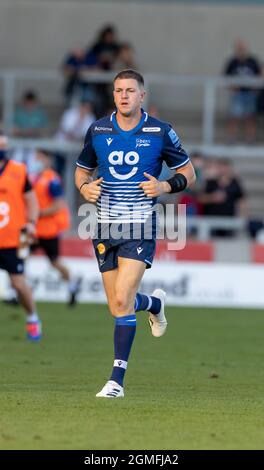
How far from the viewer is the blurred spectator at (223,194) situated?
938 inches

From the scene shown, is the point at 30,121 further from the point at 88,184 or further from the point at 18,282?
the point at 88,184

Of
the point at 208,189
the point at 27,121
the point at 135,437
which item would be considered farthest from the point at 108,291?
the point at 27,121

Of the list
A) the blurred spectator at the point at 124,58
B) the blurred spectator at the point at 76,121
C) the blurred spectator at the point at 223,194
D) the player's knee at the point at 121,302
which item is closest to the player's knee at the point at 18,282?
the player's knee at the point at 121,302

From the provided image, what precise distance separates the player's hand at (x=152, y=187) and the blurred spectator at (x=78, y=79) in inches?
601

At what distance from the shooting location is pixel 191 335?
54.0 feet

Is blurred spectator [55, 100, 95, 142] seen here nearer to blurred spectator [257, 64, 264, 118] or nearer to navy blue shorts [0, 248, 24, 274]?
blurred spectator [257, 64, 264, 118]

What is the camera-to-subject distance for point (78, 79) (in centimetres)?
2519

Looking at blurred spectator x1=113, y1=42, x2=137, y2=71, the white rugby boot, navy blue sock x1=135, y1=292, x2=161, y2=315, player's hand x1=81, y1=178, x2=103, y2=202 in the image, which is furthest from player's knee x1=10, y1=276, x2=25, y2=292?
blurred spectator x1=113, y1=42, x2=137, y2=71

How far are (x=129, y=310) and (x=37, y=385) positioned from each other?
4.11 feet

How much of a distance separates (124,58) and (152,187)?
15.6m

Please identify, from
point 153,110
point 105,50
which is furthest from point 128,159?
point 105,50

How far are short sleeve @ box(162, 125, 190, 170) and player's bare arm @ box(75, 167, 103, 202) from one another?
591mm

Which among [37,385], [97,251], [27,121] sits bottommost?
[37,385]

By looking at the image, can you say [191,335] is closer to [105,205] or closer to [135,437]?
[105,205]
